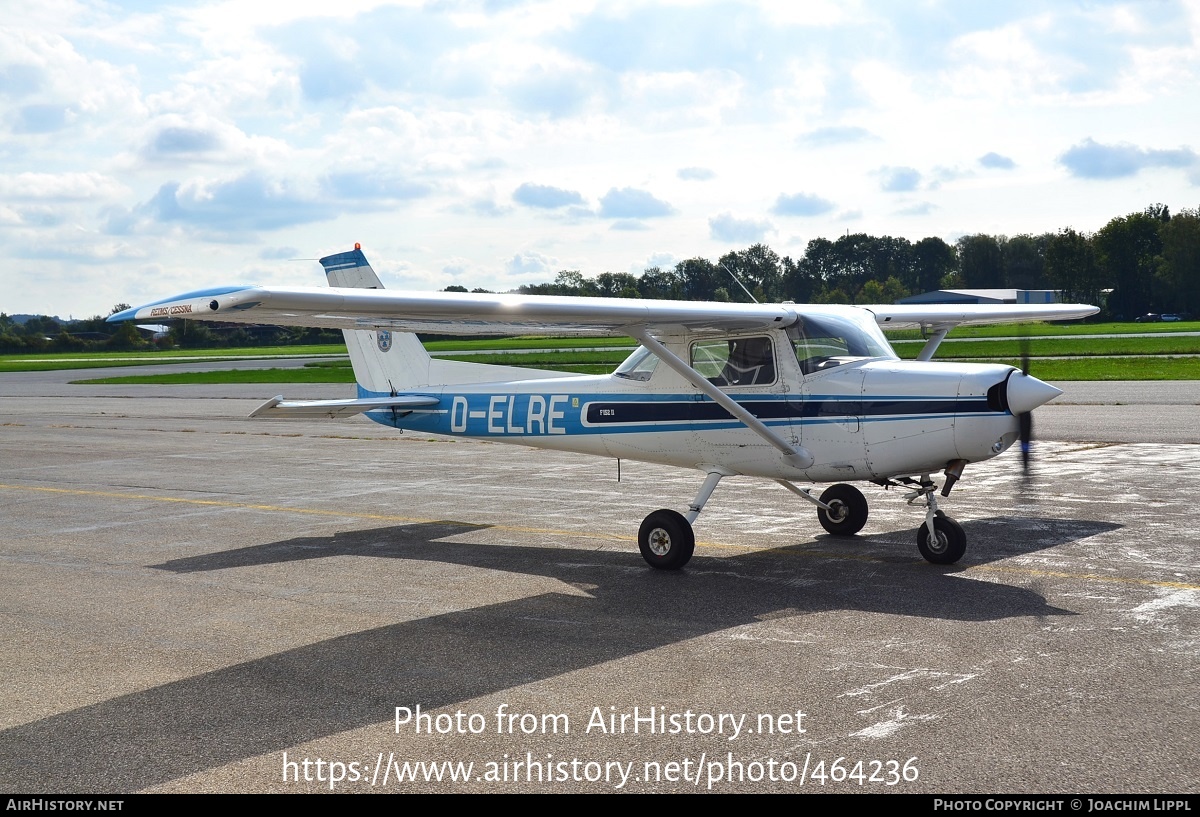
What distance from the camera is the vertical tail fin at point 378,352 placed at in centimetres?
1345

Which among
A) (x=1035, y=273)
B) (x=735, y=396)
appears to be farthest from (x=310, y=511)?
(x=1035, y=273)

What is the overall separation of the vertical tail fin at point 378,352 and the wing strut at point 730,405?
13.6 ft

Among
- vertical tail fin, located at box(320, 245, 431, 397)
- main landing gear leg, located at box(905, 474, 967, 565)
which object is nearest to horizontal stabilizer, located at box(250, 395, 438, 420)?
vertical tail fin, located at box(320, 245, 431, 397)

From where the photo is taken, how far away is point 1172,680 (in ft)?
21.5

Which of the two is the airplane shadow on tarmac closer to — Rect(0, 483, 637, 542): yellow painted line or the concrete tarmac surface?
the concrete tarmac surface

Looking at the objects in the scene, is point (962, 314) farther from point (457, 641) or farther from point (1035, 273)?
point (1035, 273)

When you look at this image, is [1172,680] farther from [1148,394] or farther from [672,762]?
[1148,394]

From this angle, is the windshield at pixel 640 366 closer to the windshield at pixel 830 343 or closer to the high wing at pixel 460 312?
the high wing at pixel 460 312

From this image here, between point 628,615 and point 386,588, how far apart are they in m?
2.43

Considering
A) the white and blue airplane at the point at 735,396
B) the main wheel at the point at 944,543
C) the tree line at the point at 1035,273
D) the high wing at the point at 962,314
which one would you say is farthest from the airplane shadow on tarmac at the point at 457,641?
the tree line at the point at 1035,273

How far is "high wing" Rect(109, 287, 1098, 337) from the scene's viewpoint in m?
7.06

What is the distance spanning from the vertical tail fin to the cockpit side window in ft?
13.2

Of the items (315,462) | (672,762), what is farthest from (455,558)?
(315,462)

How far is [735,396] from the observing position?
1054 cm
